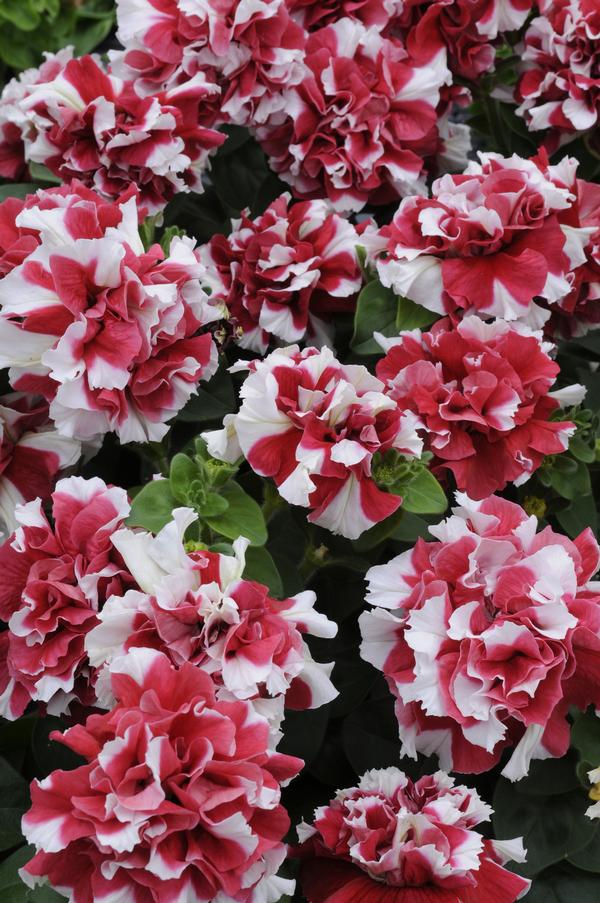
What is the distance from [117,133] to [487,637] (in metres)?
0.52

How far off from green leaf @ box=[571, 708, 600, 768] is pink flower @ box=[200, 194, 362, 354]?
0.36m

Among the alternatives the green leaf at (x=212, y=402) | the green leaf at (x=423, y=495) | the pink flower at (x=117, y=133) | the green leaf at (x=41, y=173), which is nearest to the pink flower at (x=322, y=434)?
the green leaf at (x=423, y=495)

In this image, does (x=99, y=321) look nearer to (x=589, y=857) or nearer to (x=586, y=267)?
(x=586, y=267)

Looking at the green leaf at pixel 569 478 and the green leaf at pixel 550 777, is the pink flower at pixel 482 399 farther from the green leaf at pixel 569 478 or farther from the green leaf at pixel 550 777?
the green leaf at pixel 550 777

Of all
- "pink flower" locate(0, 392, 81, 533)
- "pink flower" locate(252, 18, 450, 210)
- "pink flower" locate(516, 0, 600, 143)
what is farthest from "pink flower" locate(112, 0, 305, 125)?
"pink flower" locate(0, 392, 81, 533)

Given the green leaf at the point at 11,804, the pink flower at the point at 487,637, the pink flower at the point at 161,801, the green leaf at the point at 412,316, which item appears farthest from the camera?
the green leaf at the point at 412,316

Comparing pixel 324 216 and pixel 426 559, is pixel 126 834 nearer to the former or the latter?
pixel 426 559

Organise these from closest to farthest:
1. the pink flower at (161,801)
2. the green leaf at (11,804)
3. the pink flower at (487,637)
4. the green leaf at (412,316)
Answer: the pink flower at (161,801), the pink flower at (487,637), the green leaf at (11,804), the green leaf at (412,316)

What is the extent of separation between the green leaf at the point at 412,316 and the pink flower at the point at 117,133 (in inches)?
8.5

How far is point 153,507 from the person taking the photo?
0.72 metres

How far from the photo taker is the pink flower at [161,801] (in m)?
0.53

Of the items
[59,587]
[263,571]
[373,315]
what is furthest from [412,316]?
[59,587]

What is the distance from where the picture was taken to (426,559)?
70cm

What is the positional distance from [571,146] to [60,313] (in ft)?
2.07
